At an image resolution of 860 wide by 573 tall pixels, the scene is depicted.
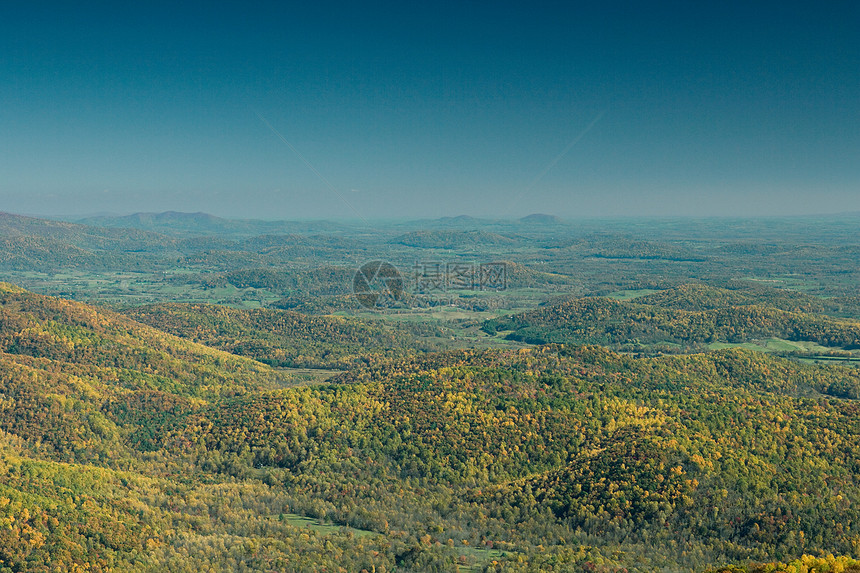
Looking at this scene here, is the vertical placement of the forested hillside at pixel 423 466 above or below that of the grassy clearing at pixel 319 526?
above

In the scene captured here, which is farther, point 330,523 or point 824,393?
point 824,393

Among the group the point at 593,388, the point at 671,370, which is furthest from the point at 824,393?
the point at 593,388

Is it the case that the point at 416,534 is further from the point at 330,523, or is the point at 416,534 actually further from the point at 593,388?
the point at 593,388

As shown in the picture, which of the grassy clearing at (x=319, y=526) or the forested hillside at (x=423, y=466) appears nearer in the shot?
the forested hillside at (x=423, y=466)

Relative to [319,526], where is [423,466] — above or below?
above

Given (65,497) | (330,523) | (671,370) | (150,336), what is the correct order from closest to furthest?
(65,497) < (330,523) < (671,370) < (150,336)

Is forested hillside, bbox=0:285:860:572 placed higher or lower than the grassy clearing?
higher

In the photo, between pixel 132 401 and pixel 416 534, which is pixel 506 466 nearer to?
pixel 416 534

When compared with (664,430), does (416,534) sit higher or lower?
lower

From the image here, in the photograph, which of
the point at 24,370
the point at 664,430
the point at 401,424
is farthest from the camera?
the point at 24,370

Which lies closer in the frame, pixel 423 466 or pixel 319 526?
pixel 319 526

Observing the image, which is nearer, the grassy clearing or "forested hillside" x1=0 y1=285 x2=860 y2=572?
"forested hillside" x1=0 y1=285 x2=860 y2=572
